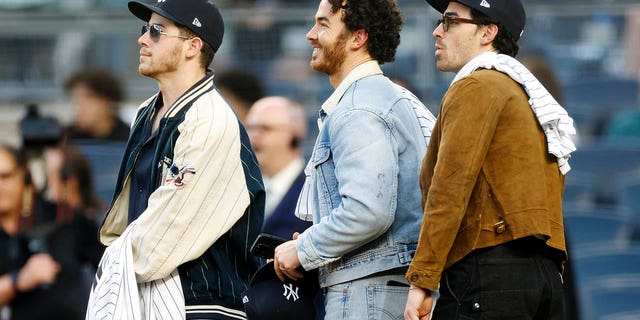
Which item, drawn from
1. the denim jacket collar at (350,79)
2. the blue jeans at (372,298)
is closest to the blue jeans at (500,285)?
the blue jeans at (372,298)

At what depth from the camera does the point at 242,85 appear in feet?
31.0

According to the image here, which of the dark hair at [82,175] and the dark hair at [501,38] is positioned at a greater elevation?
the dark hair at [501,38]

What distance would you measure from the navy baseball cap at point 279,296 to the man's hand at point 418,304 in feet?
2.07

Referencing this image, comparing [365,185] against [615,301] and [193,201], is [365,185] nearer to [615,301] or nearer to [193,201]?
[193,201]

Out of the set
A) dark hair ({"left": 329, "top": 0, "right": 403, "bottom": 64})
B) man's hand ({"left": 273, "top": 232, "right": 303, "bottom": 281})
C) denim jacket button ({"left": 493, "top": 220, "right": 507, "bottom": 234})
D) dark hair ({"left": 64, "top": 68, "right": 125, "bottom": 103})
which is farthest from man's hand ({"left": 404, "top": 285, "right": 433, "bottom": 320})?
dark hair ({"left": 64, "top": 68, "right": 125, "bottom": 103})

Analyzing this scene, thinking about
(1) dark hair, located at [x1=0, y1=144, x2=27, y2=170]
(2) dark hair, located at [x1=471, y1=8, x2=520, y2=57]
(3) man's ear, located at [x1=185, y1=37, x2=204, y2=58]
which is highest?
(2) dark hair, located at [x1=471, y1=8, x2=520, y2=57]

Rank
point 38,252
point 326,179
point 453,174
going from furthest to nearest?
1. point 38,252
2. point 326,179
3. point 453,174

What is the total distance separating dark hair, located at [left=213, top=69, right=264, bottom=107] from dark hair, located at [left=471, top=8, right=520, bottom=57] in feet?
16.7

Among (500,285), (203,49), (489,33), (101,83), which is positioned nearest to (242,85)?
(101,83)

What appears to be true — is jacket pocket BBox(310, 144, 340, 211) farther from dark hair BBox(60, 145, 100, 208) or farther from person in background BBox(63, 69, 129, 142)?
person in background BBox(63, 69, 129, 142)

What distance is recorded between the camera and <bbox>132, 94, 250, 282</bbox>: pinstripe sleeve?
14.9 feet

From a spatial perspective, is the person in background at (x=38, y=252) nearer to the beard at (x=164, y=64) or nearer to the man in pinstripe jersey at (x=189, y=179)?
the man in pinstripe jersey at (x=189, y=179)

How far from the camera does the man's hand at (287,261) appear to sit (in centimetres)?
434

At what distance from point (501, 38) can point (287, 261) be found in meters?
1.08
